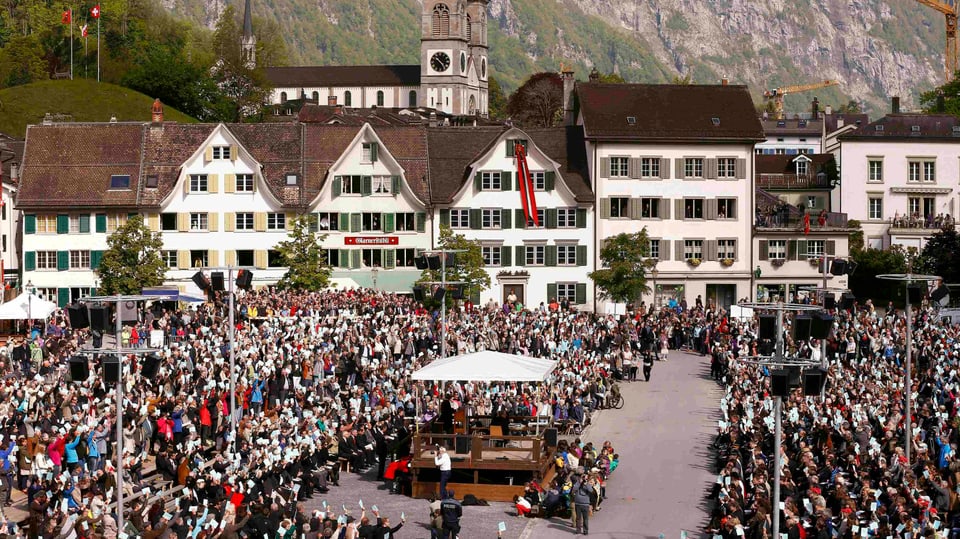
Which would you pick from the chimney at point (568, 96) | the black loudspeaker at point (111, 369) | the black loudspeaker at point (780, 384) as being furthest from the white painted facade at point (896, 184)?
the black loudspeaker at point (111, 369)

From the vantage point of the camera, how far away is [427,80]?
192 m

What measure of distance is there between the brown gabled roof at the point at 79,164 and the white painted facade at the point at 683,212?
78.4 feet

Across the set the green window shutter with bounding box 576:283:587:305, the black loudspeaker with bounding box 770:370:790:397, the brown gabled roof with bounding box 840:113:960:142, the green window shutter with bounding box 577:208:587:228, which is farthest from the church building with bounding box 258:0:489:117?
the black loudspeaker with bounding box 770:370:790:397

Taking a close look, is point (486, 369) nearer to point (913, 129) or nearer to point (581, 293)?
point (581, 293)

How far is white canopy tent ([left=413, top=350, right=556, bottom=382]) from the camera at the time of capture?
39.1m

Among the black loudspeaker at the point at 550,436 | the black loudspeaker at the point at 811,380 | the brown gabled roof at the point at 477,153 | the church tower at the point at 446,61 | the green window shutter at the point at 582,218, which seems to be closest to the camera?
the black loudspeaker at the point at 811,380

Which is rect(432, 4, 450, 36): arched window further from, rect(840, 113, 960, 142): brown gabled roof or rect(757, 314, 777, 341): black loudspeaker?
rect(757, 314, 777, 341): black loudspeaker

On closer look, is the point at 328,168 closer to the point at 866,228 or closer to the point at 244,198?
the point at 244,198

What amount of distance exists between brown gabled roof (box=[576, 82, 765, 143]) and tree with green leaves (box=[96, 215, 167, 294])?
2271cm

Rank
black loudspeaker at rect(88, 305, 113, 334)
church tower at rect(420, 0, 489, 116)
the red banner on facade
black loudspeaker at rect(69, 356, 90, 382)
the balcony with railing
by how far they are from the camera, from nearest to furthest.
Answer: black loudspeaker at rect(88, 305, 113, 334) → black loudspeaker at rect(69, 356, 90, 382) → the red banner on facade → the balcony with railing → church tower at rect(420, 0, 489, 116)

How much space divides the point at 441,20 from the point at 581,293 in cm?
12028

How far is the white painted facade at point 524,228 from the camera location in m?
77.8

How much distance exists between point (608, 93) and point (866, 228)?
20.4 meters

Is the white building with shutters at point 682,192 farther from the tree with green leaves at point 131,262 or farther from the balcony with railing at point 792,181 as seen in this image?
the tree with green leaves at point 131,262
